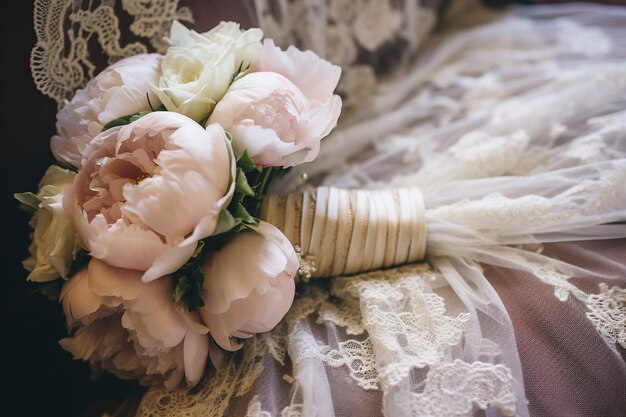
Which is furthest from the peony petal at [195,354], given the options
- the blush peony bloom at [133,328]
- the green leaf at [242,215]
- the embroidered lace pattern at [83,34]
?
the embroidered lace pattern at [83,34]

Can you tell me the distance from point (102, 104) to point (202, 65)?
0.11m

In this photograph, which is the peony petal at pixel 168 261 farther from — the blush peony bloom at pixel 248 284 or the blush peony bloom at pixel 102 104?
the blush peony bloom at pixel 102 104

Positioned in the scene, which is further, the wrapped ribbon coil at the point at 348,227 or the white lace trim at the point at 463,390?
the wrapped ribbon coil at the point at 348,227

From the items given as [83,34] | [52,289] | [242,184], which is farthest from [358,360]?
[83,34]

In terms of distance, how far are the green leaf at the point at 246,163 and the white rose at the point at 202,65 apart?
0.07 meters

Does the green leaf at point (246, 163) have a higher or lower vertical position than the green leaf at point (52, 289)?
higher

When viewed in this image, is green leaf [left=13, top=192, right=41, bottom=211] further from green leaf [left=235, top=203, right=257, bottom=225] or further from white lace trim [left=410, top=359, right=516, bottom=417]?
white lace trim [left=410, top=359, right=516, bottom=417]

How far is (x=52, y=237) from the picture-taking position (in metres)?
0.50

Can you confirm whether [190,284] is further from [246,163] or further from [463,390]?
[463,390]

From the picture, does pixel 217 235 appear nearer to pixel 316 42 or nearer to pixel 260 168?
pixel 260 168

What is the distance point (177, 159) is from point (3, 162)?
268 mm

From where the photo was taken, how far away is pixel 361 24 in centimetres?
89

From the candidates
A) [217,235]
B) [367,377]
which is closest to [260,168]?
[217,235]

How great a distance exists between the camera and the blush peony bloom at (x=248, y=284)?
46 cm
